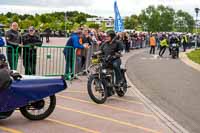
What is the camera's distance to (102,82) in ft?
37.2

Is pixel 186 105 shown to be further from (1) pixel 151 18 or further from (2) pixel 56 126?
(1) pixel 151 18

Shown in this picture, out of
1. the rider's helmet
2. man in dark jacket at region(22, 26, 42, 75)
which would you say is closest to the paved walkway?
the rider's helmet

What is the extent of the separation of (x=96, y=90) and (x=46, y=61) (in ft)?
16.4

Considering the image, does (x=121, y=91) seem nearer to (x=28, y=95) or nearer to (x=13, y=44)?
(x=13, y=44)

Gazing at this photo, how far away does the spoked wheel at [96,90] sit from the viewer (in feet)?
36.7

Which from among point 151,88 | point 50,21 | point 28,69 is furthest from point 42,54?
point 50,21

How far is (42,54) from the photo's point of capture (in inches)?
629

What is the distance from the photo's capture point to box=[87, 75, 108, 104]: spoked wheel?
11188 millimetres

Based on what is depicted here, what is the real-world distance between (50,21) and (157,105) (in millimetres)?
81448

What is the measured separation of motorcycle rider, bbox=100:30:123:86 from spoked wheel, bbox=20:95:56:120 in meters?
3.30

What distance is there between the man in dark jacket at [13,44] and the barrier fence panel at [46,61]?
252mm

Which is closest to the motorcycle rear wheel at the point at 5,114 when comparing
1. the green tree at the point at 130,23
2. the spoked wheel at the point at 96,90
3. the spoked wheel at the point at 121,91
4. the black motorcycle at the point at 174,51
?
the spoked wheel at the point at 96,90

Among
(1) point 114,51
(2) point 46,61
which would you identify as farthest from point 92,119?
(2) point 46,61

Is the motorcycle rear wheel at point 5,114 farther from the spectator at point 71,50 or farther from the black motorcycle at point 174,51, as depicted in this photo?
the black motorcycle at point 174,51
